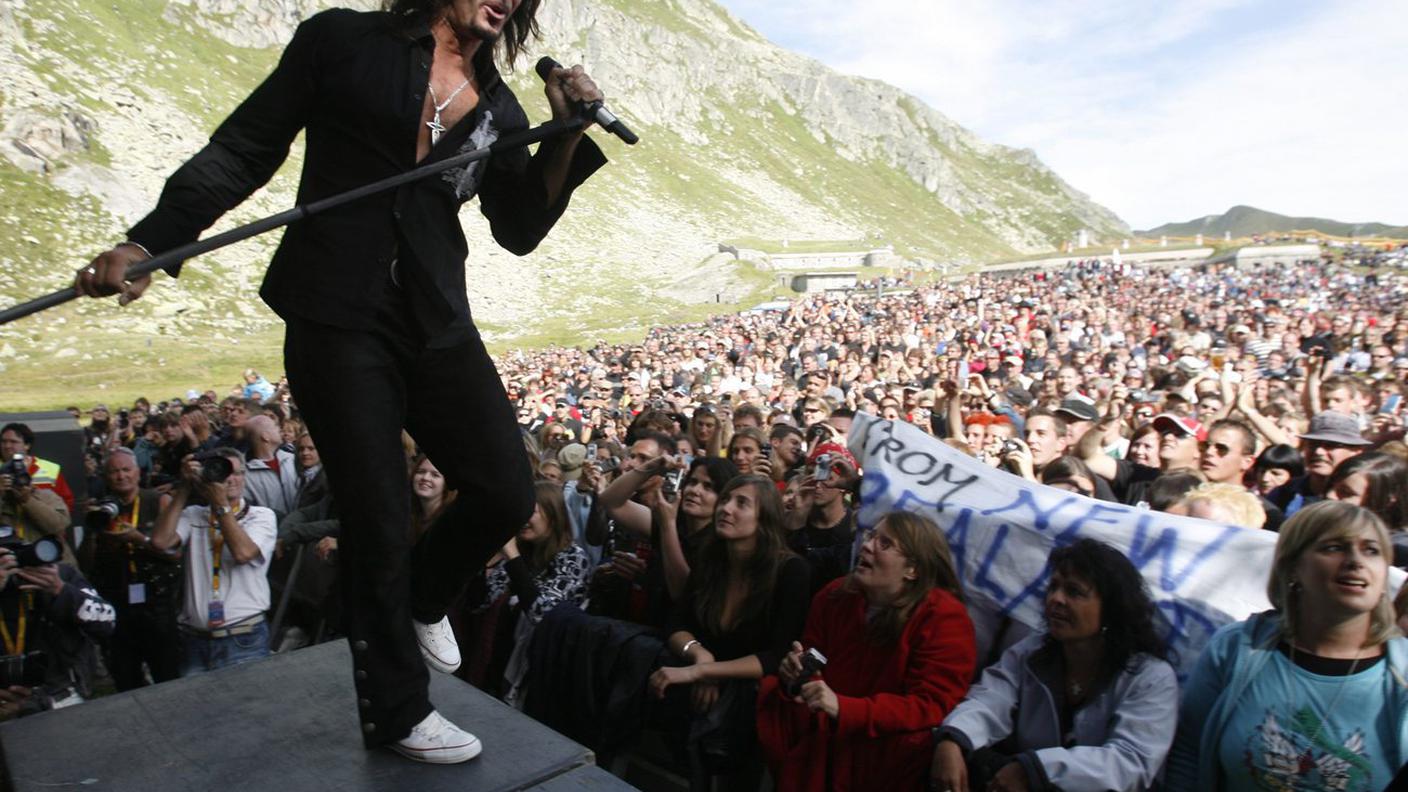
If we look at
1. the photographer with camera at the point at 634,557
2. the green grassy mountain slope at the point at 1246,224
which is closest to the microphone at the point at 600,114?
the photographer with camera at the point at 634,557

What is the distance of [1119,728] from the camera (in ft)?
9.81

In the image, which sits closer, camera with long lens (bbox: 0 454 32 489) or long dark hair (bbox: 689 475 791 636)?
long dark hair (bbox: 689 475 791 636)

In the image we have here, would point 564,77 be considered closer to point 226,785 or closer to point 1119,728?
point 226,785

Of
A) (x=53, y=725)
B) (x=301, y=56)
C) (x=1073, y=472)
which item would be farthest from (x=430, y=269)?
(x=1073, y=472)

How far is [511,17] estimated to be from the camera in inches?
111

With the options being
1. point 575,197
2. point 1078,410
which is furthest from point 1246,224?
point 1078,410

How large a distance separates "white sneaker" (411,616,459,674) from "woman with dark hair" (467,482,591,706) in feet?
6.39

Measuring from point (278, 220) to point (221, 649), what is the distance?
403 cm

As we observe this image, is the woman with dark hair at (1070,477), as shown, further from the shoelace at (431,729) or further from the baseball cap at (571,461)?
the shoelace at (431,729)

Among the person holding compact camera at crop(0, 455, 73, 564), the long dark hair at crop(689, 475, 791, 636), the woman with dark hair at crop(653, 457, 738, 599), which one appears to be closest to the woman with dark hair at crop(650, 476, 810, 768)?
the long dark hair at crop(689, 475, 791, 636)

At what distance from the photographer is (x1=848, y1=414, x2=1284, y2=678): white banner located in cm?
335

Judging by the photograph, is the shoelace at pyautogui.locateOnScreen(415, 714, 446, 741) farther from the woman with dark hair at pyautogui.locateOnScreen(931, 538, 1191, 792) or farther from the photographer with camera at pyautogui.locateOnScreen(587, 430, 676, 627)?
the photographer with camera at pyautogui.locateOnScreen(587, 430, 676, 627)

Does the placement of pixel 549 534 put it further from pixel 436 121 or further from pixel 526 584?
pixel 436 121

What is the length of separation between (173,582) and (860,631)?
177 inches
